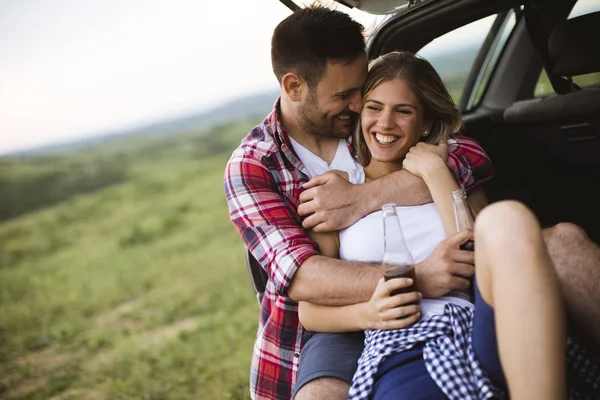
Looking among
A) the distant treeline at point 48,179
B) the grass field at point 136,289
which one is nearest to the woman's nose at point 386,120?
the grass field at point 136,289

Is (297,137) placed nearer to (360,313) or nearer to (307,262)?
(307,262)

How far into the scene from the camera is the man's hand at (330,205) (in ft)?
5.43

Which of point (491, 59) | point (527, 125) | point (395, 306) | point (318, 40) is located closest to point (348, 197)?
point (395, 306)

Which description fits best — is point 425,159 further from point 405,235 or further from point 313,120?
point 313,120

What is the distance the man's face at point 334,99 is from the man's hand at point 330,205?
24cm

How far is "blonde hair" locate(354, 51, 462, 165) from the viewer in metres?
1.80

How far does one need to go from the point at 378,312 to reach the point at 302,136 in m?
0.73

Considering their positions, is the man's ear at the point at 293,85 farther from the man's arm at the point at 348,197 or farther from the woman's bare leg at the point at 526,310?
the woman's bare leg at the point at 526,310

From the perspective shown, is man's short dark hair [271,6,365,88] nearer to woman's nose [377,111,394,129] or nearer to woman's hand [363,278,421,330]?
woman's nose [377,111,394,129]

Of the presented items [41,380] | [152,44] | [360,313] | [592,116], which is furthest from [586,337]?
[152,44]

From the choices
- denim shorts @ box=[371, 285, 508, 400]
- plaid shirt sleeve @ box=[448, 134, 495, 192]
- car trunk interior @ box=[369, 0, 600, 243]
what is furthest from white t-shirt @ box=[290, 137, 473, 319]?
car trunk interior @ box=[369, 0, 600, 243]

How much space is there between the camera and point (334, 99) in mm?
1831

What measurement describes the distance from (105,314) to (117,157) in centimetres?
174

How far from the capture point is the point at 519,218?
41.1 inches
